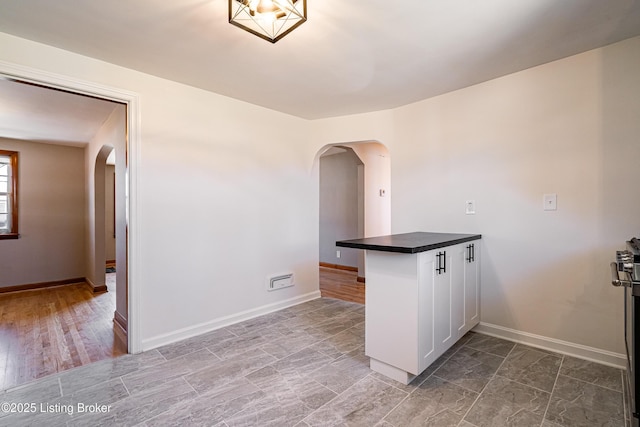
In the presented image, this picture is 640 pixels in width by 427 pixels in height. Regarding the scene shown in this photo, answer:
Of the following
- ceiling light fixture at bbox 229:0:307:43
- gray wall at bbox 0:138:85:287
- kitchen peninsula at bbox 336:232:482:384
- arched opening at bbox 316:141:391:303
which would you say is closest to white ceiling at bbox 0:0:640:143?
ceiling light fixture at bbox 229:0:307:43

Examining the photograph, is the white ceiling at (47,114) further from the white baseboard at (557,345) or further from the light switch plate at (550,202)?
the white baseboard at (557,345)

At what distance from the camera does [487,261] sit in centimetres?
279

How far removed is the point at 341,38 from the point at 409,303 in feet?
6.04

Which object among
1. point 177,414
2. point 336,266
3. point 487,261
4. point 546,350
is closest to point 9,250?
point 177,414

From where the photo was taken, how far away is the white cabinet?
1.95m

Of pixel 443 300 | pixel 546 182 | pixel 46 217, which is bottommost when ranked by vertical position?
pixel 443 300

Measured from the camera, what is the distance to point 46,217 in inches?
192

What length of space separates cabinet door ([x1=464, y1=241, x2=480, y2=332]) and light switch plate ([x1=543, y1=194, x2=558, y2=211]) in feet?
2.01

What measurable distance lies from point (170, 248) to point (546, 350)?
131 inches

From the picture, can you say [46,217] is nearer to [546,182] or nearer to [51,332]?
[51,332]

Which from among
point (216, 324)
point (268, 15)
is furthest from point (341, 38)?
point (216, 324)

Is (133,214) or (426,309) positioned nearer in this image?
(426,309)

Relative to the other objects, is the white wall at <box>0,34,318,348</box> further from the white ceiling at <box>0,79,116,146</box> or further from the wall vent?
the white ceiling at <box>0,79,116,146</box>

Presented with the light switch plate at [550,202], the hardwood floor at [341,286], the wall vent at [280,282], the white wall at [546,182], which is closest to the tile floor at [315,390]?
the white wall at [546,182]
